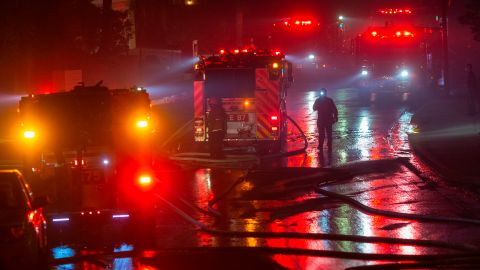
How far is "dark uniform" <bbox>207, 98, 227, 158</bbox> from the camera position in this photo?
61.0 feet

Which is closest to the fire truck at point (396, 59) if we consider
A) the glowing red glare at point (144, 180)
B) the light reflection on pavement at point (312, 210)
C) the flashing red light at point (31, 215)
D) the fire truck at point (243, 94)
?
the light reflection on pavement at point (312, 210)

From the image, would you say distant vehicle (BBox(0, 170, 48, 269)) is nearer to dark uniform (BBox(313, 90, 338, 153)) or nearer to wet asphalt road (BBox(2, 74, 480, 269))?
wet asphalt road (BBox(2, 74, 480, 269))

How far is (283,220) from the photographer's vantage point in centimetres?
1126

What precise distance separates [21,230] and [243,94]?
12508 millimetres

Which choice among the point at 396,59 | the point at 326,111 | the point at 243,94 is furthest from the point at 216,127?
the point at 396,59

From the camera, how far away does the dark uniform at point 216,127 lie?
18578mm

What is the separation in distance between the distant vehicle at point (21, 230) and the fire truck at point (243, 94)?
1146 cm

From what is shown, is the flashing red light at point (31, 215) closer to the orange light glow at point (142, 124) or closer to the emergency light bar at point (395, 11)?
the orange light glow at point (142, 124)

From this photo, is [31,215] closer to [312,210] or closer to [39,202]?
[39,202]

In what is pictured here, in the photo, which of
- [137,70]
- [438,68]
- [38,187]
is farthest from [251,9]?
[38,187]

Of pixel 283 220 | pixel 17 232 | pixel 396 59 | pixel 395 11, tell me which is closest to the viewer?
pixel 17 232

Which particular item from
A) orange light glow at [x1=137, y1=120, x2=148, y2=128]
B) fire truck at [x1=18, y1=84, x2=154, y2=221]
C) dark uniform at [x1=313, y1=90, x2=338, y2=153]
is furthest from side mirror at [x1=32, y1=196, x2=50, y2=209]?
dark uniform at [x1=313, y1=90, x2=338, y2=153]

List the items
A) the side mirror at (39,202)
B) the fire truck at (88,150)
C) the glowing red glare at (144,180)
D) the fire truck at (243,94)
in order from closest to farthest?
1. the side mirror at (39,202)
2. the fire truck at (88,150)
3. the glowing red glare at (144,180)
4. the fire truck at (243,94)

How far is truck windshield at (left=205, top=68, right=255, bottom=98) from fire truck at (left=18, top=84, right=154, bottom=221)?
9287 mm
